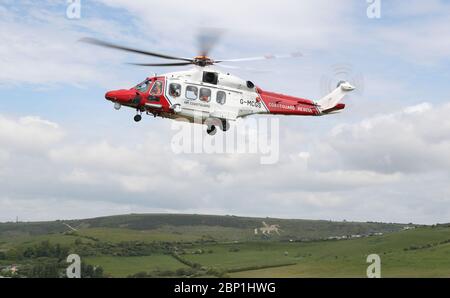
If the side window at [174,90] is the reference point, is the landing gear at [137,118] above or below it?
below

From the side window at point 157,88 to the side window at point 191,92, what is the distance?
2.17 metres

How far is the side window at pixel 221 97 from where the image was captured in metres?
51.8

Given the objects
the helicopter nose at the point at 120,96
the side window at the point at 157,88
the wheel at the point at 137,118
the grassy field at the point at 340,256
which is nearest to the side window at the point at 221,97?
the side window at the point at 157,88

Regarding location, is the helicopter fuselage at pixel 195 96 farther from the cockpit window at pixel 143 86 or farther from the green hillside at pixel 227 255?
the green hillside at pixel 227 255

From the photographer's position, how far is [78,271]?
138875 mm

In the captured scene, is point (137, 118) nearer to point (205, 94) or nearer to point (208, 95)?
point (205, 94)

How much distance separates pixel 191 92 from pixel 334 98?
13.8 meters

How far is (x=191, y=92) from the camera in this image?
5081 cm

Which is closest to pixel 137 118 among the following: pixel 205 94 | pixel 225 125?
pixel 205 94

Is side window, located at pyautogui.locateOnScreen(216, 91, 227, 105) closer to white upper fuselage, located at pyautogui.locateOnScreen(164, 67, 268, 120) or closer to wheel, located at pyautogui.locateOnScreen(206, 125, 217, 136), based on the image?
white upper fuselage, located at pyautogui.locateOnScreen(164, 67, 268, 120)

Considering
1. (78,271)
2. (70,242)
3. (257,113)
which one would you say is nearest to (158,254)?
(78,271)

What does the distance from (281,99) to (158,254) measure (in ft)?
359

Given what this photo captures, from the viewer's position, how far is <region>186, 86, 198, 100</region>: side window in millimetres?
50719
